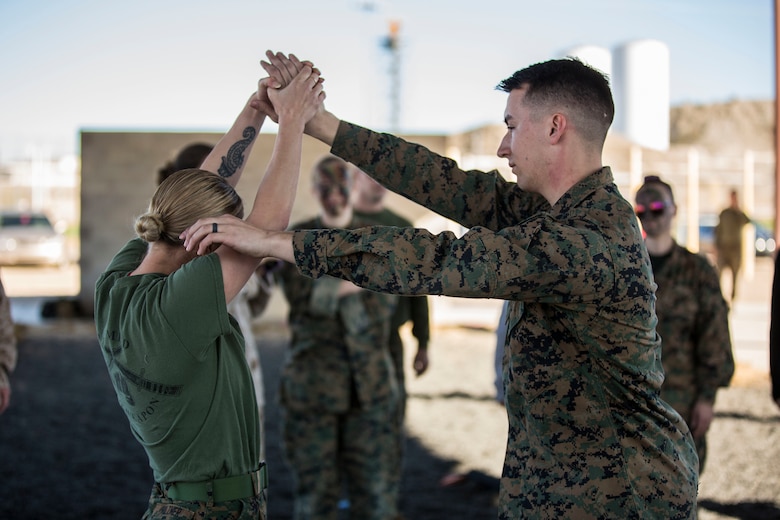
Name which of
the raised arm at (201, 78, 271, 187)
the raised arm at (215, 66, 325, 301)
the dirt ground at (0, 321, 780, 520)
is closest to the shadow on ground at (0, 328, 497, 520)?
the dirt ground at (0, 321, 780, 520)

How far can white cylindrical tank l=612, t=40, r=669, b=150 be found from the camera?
9.73 meters

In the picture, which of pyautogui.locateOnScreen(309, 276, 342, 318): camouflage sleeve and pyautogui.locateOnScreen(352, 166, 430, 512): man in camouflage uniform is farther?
pyautogui.locateOnScreen(352, 166, 430, 512): man in camouflage uniform

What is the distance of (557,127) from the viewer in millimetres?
2459

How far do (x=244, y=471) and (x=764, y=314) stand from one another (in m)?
15.6

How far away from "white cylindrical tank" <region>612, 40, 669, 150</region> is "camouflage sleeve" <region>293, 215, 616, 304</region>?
7735 millimetres

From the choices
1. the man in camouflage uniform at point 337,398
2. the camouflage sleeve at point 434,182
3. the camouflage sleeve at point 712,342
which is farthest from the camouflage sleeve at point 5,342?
the camouflage sleeve at point 712,342

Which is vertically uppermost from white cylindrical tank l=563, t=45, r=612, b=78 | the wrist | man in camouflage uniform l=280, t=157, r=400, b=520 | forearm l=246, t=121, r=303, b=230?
white cylindrical tank l=563, t=45, r=612, b=78

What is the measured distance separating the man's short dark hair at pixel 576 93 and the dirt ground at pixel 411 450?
3.70 m

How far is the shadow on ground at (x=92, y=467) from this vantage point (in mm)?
5703

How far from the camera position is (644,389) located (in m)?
2.36

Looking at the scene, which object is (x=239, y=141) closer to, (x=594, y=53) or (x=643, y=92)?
(x=643, y=92)

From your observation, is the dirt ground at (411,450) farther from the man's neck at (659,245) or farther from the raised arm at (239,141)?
the raised arm at (239,141)

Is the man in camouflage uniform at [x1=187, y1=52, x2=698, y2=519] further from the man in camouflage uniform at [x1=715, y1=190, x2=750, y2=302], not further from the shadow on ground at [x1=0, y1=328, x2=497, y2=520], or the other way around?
the man in camouflage uniform at [x1=715, y1=190, x2=750, y2=302]

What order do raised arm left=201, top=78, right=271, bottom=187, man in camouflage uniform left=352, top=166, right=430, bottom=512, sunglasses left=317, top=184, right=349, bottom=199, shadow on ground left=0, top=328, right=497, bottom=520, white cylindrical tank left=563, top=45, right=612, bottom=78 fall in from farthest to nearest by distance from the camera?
1. white cylindrical tank left=563, top=45, right=612, bottom=78
2. shadow on ground left=0, top=328, right=497, bottom=520
3. man in camouflage uniform left=352, top=166, right=430, bottom=512
4. sunglasses left=317, top=184, right=349, bottom=199
5. raised arm left=201, top=78, right=271, bottom=187
